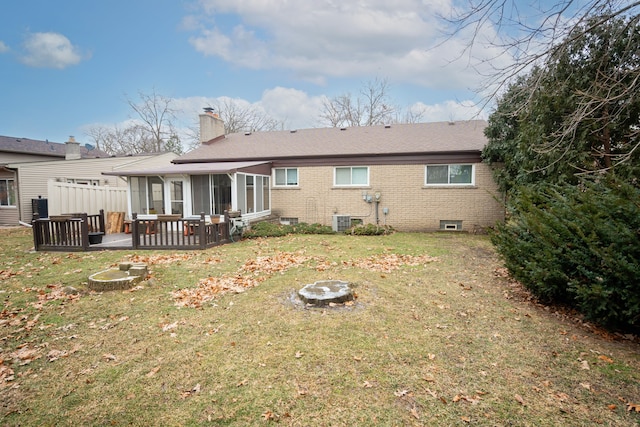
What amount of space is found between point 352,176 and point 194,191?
7005mm

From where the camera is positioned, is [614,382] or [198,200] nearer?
[614,382]

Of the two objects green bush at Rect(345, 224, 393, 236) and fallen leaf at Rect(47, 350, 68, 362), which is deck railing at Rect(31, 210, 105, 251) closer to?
fallen leaf at Rect(47, 350, 68, 362)

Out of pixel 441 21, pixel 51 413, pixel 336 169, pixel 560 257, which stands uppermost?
pixel 441 21

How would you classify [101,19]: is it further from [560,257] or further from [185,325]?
[560,257]

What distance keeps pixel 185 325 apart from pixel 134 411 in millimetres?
1727

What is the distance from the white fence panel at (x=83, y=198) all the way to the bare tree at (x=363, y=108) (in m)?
20.4

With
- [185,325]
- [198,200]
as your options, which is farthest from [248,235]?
[185,325]

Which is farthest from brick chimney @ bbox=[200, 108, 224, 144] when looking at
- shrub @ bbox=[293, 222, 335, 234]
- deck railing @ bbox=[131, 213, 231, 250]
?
deck railing @ bbox=[131, 213, 231, 250]

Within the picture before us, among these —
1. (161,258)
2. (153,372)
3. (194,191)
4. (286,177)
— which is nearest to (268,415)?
(153,372)

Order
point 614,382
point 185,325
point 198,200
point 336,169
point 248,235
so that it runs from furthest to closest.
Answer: point 336,169, point 198,200, point 248,235, point 185,325, point 614,382

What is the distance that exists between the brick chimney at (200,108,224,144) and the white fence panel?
5.16m

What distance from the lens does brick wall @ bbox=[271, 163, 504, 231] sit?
1335 cm

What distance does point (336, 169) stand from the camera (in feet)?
48.2

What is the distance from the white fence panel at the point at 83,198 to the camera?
526 inches
